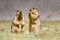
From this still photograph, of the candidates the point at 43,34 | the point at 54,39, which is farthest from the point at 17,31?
the point at 54,39

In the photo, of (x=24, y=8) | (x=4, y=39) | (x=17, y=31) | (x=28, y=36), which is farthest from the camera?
(x=24, y=8)

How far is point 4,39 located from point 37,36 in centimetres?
147

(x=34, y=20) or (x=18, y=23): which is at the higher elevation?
(x=34, y=20)

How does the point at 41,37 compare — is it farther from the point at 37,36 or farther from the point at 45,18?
the point at 45,18

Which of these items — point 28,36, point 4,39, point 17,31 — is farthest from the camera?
point 17,31

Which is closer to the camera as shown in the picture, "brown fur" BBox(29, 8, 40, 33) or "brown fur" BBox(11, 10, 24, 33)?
"brown fur" BBox(11, 10, 24, 33)

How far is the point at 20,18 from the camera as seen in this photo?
43.2 feet

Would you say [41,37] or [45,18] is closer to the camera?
[41,37]

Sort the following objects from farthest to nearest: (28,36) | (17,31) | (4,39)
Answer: (17,31)
(28,36)
(4,39)

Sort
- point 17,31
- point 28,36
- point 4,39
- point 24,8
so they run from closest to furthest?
point 4,39 → point 28,36 → point 17,31 → point 24,8

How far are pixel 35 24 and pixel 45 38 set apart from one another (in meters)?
2.41

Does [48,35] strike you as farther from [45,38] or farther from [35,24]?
[35,24]

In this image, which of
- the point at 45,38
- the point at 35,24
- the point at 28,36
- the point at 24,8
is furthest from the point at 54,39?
the point at 24,8

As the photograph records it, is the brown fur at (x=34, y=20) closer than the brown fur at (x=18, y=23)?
No
